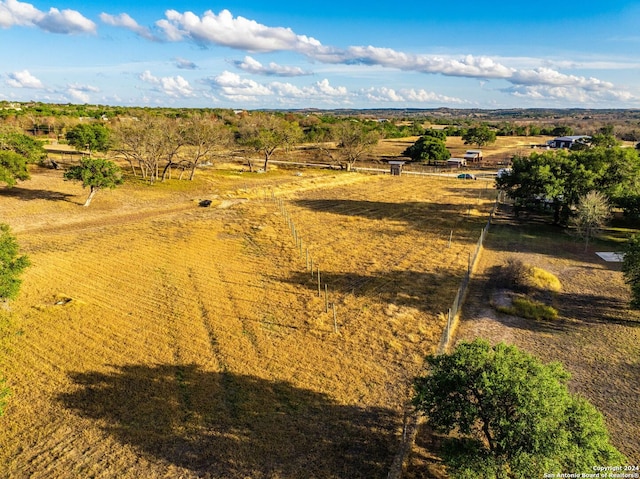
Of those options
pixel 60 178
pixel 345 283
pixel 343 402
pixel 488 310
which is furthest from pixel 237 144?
pixel 343 402

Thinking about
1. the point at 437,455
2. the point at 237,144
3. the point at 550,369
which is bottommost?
the point at 437,455

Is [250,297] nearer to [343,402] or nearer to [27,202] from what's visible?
[343,402]

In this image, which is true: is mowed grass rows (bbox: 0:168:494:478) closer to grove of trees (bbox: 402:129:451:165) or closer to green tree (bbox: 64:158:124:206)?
green tree (bbox: 64:158:124:206)

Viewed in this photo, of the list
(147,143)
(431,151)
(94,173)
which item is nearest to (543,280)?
(94,173)

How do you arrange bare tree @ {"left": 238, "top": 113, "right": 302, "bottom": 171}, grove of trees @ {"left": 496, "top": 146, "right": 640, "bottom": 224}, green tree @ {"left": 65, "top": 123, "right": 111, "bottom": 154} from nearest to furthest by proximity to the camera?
grove of trees @ {"left": 496, "top": 146, "right": 640, "bottom": 224} < green tree @ {"left": 65, "top": 123, "right": 111, "bottom": 154} < bare tree @ {"left": 238, "top": 113, "right": 302, "bottom": 171}

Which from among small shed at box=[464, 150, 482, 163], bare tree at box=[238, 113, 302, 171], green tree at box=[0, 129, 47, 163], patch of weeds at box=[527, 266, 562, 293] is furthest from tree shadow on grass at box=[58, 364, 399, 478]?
small shed at box=[464, 150, 482, 163]

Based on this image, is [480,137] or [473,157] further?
[480,137]

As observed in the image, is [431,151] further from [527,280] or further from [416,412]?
[416,412]
